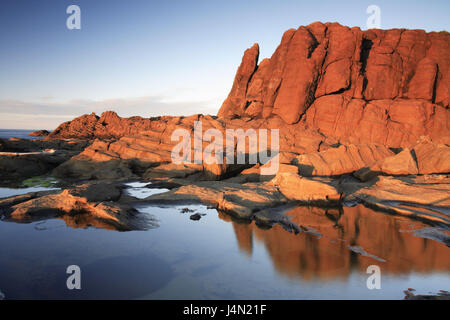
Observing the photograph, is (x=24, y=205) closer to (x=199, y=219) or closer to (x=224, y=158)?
(x=199, y=219)

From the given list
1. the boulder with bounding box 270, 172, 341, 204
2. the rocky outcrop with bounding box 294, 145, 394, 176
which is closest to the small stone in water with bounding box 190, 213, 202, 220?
the boulder with bounding box 270, 172, 341, 204

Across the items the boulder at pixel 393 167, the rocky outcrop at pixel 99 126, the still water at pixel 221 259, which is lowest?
the still water at pixel 221 259

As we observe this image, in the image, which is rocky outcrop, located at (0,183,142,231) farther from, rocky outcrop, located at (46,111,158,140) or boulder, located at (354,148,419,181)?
rocky outcrop, located at (46,111,158,140)

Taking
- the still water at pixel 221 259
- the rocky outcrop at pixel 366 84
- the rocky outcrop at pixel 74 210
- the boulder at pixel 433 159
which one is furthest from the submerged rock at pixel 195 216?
the rocky outcrop at pixel 366 84

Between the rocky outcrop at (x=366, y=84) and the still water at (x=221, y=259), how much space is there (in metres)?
21.6

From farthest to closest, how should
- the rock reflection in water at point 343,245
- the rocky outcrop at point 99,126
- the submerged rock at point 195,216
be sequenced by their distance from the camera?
the rocky outcrop at point 99,126
the submerged rock at point 195,216
the rock reflection in water at point 343,245

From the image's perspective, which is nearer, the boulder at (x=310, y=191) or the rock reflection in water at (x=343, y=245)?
the rock reflection in water at (x=343, y=245)

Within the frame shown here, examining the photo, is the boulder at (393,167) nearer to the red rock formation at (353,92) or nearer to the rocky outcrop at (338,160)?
the rocky outcrop at (338,160)

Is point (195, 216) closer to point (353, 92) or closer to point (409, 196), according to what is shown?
point (409, 196)

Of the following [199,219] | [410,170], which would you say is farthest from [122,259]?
[410,170]

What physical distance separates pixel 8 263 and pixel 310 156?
1762 cm

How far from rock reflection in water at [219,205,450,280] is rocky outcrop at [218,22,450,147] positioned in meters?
21.0

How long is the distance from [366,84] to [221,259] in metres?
31.3

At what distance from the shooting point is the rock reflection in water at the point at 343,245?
7930mm
